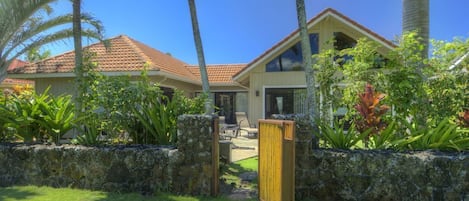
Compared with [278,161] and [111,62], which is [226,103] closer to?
[111,62]

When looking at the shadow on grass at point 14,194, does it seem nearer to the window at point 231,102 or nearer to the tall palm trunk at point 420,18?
the tall palm trunk at point 420,18

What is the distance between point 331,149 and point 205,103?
2975mm

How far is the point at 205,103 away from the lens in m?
7.79

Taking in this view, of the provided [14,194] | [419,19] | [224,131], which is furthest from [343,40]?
[14,194]

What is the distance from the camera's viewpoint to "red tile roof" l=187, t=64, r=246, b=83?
23741mm

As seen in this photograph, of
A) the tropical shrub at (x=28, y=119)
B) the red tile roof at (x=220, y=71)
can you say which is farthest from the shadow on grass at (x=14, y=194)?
the red tile roof at (x=220, y=71)

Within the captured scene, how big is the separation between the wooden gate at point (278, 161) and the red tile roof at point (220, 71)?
697 inches

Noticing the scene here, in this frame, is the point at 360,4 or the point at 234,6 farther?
the point at 234,6

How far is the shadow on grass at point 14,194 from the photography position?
6114 millimetres

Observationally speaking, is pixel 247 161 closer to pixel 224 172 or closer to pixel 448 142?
pixel 224 172

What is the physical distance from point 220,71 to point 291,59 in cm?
905

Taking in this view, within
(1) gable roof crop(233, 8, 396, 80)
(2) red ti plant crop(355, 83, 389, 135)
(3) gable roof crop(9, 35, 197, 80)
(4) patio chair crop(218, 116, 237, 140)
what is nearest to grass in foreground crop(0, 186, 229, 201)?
(2) red ti plant crop(355, 83, 389, 135)

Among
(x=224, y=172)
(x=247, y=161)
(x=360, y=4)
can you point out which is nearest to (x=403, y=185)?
(x=224, y=172)

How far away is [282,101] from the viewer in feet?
56.7
